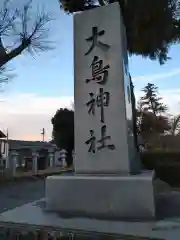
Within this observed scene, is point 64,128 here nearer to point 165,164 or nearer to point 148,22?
point 165,164

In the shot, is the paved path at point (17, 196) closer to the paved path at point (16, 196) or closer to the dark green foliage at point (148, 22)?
the paved path at point (16, 196)

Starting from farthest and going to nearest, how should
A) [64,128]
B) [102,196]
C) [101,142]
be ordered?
[64,128], [101,142], [102,196]

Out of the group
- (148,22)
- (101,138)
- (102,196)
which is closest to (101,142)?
(101,138)

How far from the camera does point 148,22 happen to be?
920 cm

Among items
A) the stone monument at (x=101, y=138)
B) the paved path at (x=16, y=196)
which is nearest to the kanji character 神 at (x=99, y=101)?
the stone monument at (x=101, y=138)

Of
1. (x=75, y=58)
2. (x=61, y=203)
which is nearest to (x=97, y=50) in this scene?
(x=75, y=58)

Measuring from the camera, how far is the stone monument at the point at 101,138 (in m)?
3.00

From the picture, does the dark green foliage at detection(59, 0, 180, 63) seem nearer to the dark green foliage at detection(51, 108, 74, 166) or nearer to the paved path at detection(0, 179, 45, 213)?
the paved path at detection(0, 179, 45, 213)

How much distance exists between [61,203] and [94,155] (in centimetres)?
73

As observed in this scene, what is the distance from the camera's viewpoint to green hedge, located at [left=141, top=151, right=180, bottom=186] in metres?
9.58

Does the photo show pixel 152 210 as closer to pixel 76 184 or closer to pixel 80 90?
pixel 76 184

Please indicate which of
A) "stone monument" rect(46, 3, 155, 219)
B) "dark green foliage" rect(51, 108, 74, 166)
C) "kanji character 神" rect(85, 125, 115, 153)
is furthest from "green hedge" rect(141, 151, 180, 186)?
"dark green foliage" rect(51, 108, 74, 166)

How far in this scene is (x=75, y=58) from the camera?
3861 mm

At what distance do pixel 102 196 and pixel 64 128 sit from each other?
47.7 feet
